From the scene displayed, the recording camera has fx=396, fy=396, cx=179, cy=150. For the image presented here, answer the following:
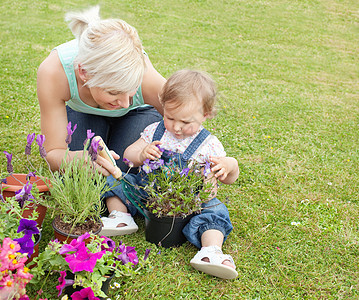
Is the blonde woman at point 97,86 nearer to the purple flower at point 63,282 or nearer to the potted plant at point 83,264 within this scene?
the potted plant at point 83,264

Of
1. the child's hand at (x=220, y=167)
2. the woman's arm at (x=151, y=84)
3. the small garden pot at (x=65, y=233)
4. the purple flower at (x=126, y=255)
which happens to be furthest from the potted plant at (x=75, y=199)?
the woman's arm at (x=151, y=84)

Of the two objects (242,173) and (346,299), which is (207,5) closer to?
(242,173)

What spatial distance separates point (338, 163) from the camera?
12.4 ft

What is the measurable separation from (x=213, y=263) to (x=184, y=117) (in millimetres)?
903

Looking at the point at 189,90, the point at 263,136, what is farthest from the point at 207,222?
the point at 263,136

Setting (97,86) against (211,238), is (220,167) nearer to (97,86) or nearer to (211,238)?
(211,238)

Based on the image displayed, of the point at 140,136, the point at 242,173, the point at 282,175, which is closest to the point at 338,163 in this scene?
the point at 282,175

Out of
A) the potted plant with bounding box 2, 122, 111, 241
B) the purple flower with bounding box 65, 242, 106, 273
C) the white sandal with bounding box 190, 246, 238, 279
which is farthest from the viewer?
the white sandal with bounding box 190, 246, 238, 279

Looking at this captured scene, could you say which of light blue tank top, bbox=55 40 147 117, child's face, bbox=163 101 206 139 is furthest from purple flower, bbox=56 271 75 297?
light blue tank top, bbox=55 40 147 117

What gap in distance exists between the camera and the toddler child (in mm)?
2402

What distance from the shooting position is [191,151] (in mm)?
2596

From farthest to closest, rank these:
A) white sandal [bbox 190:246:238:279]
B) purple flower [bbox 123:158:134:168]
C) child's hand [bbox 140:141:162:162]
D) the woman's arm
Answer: the woman's arm < child's hand [bbox 140:141:162:162] < purple flower [bbox 123:158:134:168] < white sandal [bbox 190:246:238:279]

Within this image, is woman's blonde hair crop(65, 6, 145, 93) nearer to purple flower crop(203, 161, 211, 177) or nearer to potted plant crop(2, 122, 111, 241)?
potted plant crop(2, 122, 111, 241)

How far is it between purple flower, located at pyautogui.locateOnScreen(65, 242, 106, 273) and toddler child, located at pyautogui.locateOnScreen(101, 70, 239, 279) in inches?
25.6
